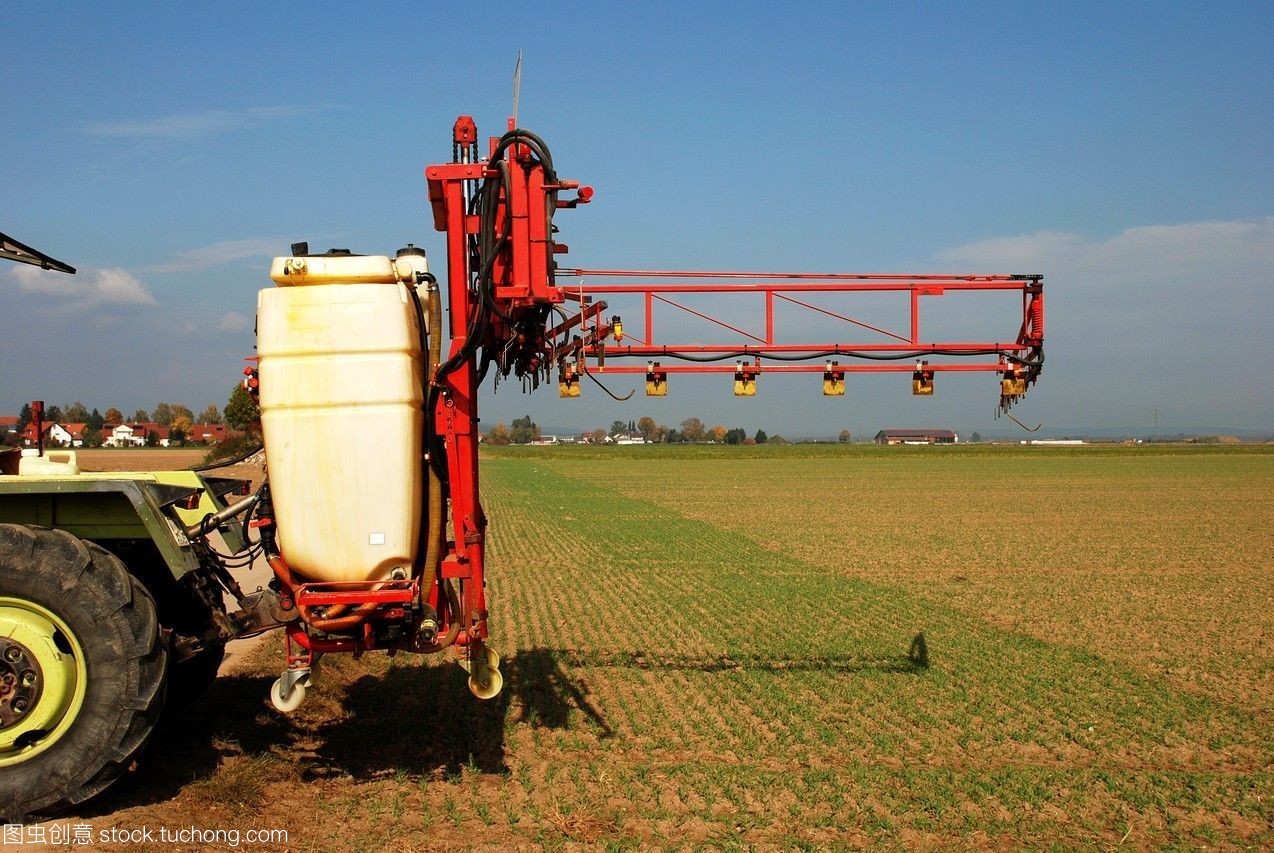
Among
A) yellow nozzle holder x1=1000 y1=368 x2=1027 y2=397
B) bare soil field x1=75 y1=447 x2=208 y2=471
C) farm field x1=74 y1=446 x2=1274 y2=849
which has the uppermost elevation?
yellow nozzle holder x1=1000 y1=368 x2=1027 y2=397

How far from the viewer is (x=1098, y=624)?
1310 centimetres

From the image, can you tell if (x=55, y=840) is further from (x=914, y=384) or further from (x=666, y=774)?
(x=914, y=384)

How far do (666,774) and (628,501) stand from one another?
2966cm

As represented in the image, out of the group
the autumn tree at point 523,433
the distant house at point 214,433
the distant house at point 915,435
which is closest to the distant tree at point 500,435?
the autumn tree at point 523,433

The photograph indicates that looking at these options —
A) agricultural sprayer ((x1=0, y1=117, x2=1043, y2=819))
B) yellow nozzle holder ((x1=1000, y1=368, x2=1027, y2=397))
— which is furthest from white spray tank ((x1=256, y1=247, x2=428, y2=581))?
yellow nozzle holder ((x1=1000, y1=368, x2=1027, y2=397))

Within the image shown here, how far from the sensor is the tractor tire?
546 cm

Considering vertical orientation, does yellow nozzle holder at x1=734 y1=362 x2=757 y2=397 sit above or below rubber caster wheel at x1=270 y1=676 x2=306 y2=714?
above

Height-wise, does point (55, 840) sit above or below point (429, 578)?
below

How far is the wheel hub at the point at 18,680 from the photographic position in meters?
5.52

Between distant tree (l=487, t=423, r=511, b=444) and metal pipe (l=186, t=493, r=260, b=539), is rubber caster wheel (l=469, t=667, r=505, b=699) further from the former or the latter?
distant tree (l=487, t=423, r=511, b=444)

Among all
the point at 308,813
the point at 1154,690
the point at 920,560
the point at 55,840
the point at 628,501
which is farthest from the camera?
the point at 628,501

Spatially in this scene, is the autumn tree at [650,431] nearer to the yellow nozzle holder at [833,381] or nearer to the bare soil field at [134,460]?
the bare soil field at [134,460]

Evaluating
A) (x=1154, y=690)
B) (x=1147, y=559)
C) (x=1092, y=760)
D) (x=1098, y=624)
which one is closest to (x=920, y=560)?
(x=1147, y=559)

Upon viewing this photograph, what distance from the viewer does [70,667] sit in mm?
5594
